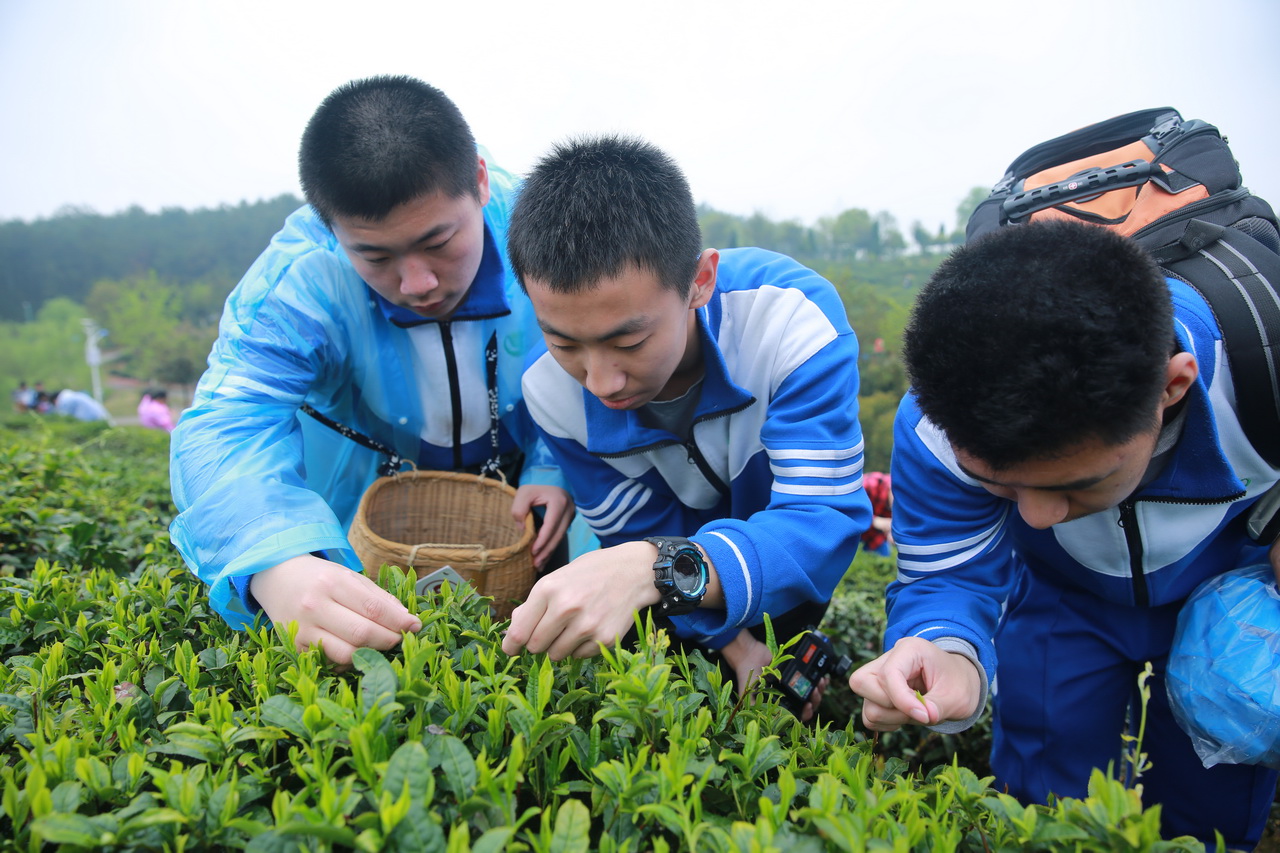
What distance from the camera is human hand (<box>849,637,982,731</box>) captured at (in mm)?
1574

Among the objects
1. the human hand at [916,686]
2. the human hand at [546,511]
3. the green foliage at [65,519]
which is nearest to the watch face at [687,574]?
the human hand at [916,686]

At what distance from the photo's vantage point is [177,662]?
1.43 metres

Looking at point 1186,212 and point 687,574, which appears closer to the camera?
point 687,574

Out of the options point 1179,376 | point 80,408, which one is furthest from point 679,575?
point 80,408

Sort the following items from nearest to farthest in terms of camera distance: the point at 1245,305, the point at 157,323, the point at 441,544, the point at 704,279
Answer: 1. the point at 1245,305
2. the point at 704,279
3. the point at 441,544
4. the point at 157,323

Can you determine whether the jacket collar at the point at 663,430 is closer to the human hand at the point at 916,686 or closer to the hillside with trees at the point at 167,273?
the human hand at the point at 916,686

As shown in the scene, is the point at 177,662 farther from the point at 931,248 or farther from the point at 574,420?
the point at 931,248

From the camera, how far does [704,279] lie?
7.35 ft

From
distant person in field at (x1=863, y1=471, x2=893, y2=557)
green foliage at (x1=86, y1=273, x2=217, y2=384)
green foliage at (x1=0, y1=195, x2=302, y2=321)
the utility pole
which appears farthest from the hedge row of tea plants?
green foliage at (x1=0, y1=195, x2=302, y2=321)

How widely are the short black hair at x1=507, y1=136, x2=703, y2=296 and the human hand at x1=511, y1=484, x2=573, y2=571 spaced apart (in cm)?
92

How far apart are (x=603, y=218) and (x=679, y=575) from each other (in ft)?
2.99

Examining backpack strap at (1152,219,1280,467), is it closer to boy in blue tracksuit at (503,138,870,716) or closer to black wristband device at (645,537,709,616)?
boy in blue tracksuit at (503,138,870,716)

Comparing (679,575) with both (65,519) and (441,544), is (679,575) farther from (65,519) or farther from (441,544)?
(65,519)

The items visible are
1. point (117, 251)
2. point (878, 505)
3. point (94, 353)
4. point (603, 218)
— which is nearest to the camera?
point (603, 218)
